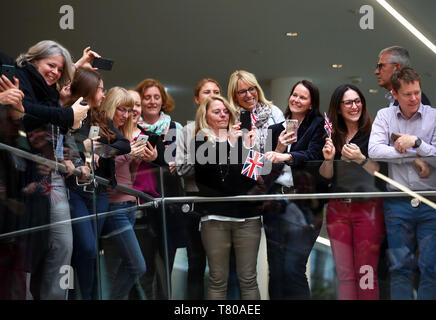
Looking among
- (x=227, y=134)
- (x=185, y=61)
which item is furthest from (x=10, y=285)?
(x=185, y=61)

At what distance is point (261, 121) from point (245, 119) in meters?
0.19

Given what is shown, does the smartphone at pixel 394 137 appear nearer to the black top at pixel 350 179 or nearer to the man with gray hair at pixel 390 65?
the black top at pixel 350 179

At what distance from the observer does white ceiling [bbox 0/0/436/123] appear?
7.41 metres

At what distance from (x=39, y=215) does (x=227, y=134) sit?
130cm

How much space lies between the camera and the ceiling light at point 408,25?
7.38 meters

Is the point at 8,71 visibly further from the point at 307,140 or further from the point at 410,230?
the point at 410,230

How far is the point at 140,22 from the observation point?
773cm

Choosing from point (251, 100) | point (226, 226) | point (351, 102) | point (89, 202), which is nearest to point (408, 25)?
point (251, 100)

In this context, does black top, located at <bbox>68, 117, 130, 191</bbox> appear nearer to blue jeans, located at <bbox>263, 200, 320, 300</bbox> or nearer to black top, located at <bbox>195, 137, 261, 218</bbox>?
black top, located at <bbox>195, 137, 261, 218</bbox>

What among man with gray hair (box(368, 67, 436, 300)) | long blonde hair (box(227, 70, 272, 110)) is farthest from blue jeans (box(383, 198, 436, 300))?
long blonde hair (box(227, 70, 272, 110))

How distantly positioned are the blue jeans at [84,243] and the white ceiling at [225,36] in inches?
201

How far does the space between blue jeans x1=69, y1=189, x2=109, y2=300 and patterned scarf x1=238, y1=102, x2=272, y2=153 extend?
111 centimetres

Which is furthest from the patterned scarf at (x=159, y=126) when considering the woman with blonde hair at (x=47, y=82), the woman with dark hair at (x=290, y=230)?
the woman with dark hair at (x=290, y=230)

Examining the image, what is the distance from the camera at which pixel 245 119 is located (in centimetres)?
350
